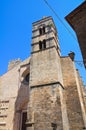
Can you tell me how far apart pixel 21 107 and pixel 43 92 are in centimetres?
307

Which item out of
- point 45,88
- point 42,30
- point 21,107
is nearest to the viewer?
point 45,88

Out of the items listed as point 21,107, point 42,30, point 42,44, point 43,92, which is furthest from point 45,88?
point 42,30

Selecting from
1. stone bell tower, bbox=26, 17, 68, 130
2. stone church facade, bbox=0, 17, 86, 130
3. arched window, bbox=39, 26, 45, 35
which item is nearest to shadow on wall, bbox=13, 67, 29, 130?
stone church facade, bbox=0, 17, 86, 130

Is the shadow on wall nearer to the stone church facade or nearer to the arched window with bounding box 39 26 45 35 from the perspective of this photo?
the stone church facade

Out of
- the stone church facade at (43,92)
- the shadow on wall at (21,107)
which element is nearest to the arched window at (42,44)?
the stone church facade at (43,92)

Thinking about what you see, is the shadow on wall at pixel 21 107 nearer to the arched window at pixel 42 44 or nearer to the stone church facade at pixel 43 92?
the stone church facade at pixel 43 92

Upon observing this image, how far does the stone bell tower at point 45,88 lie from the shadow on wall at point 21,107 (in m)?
1.96

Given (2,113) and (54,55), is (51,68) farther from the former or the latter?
(2,113)

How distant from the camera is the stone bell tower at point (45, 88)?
8.17 m

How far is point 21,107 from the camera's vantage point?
1117cm

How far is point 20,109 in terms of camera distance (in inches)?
434

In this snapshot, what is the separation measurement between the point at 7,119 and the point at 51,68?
548 cm

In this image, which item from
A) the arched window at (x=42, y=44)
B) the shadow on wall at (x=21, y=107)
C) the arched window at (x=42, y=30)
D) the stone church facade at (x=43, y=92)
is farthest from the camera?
the arched window at (x=42, y=30)

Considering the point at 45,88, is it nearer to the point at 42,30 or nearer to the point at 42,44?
the point at 42,44
